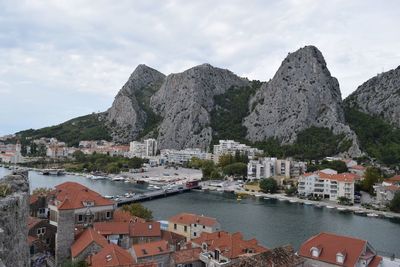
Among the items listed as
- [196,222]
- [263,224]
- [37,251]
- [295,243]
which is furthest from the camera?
[263,224]

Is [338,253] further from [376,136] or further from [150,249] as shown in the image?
[376,136]

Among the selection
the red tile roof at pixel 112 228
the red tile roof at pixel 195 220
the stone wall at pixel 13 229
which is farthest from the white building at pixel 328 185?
the stone wall at pixel 13 229

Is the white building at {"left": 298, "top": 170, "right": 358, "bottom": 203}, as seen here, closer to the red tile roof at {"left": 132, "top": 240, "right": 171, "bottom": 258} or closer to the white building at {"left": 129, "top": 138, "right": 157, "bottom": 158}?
the red tile roof at {"left": 132, "top": 240, "right": 171, "bottom": 258}

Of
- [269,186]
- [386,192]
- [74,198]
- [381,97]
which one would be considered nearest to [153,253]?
[74,198]

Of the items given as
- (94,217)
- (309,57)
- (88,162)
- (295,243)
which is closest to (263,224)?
(295,243)

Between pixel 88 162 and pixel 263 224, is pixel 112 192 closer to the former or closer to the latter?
pixel 263 224

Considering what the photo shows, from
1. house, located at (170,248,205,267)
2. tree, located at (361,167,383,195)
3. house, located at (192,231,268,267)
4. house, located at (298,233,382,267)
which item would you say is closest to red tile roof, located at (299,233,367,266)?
house, located at (298,233,382,267)
